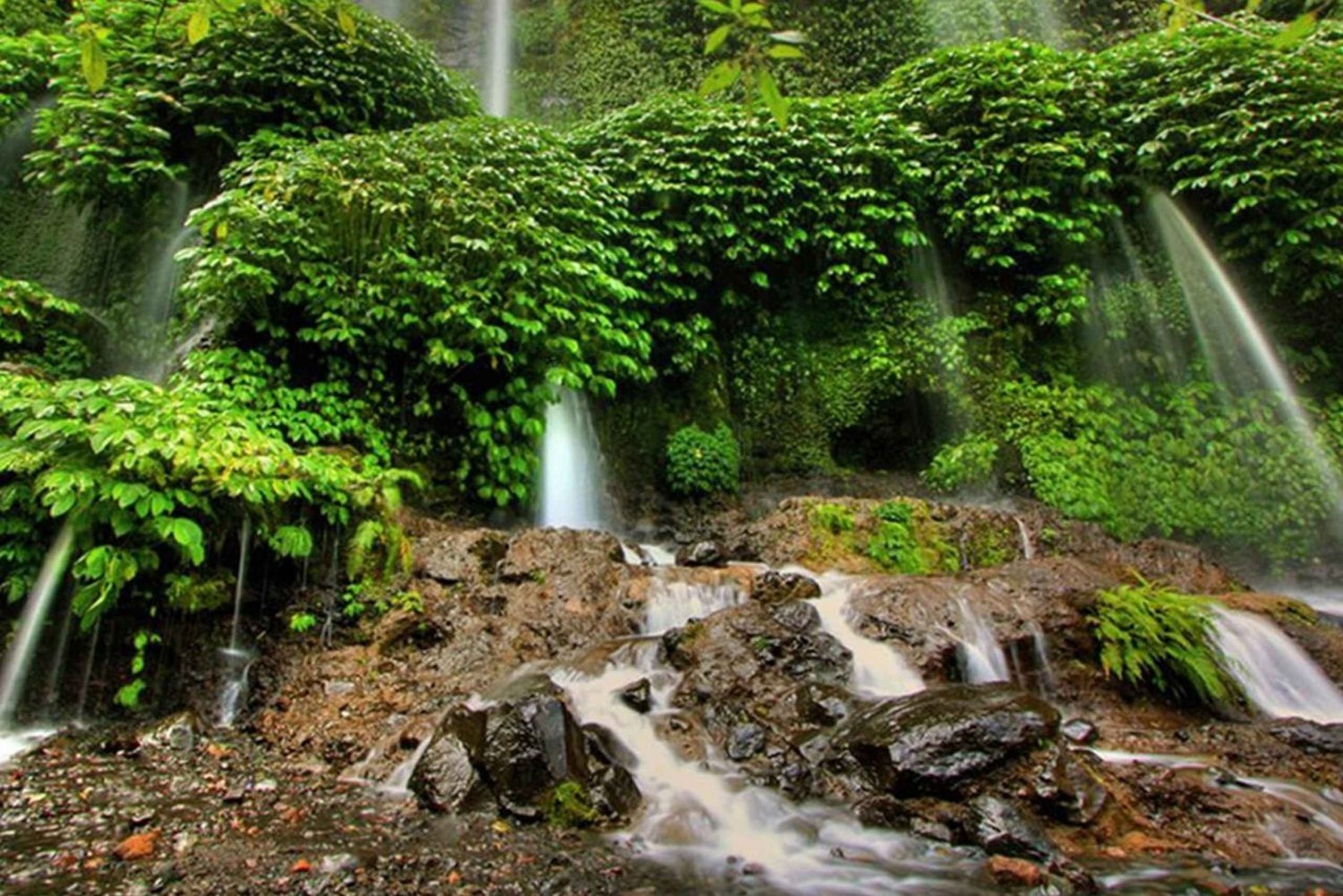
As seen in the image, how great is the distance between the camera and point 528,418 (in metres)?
7.20

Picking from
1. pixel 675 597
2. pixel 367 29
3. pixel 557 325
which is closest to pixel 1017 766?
pixel 675 597

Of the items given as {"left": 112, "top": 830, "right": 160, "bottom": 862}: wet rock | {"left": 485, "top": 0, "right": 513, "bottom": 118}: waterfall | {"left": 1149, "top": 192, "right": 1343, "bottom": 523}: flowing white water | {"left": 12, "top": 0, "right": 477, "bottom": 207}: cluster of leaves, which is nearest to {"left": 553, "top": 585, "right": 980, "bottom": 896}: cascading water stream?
{"left": 112, "top": 830, "right": 160, "bottom": 862}: wet rock

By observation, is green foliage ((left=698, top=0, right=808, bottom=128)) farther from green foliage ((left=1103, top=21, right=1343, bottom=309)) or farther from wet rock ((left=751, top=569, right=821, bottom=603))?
green foliage ((left=1103, top=21, right=1343, bottom=309))

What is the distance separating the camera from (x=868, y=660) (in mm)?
4855

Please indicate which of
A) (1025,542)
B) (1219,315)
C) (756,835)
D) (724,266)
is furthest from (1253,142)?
(756,835)

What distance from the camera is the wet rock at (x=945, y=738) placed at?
10.6 ft

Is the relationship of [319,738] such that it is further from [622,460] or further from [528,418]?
[622,460]

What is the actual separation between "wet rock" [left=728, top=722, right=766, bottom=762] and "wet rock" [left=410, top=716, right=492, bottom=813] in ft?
4.34

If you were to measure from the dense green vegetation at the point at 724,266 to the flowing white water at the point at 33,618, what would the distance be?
1369 millimetres

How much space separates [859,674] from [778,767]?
1.34m

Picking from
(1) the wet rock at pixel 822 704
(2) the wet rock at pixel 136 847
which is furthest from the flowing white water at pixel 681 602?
(2) the wet rock at pixel 136 847

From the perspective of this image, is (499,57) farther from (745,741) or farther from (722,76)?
(722,76)

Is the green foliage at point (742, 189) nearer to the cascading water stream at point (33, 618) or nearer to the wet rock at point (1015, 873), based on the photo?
the cascading water stream at point (33, 618)

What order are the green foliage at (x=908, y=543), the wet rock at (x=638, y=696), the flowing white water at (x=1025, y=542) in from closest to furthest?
the wet rock at (x=638, y=696) → the green foliage at (x=908, y=543) → the flowing white water at (x=1025, y=542)
